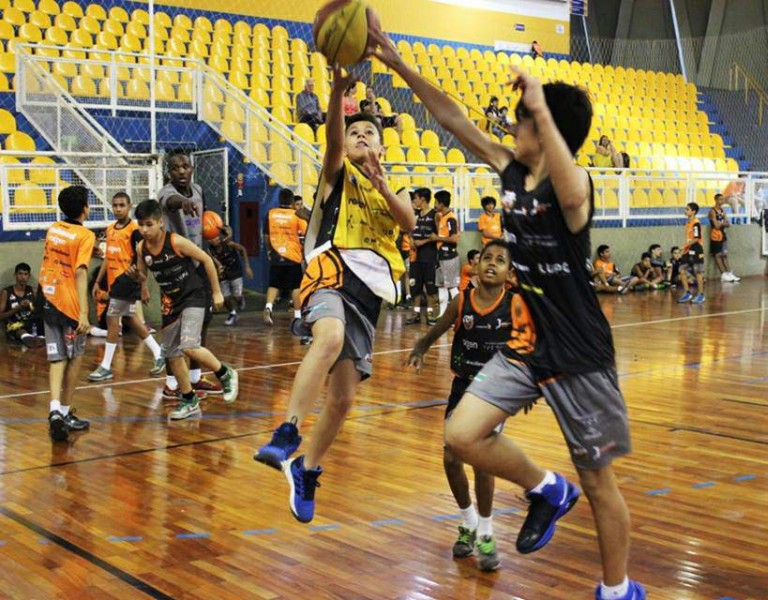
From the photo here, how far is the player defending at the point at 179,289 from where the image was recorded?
745 cm

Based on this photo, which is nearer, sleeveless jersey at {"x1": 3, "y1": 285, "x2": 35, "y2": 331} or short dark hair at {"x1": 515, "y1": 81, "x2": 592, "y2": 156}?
short dark hair at {"x1": 515, "y1": 81, "x2": 592, "y2": 156}

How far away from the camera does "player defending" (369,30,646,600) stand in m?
3.38

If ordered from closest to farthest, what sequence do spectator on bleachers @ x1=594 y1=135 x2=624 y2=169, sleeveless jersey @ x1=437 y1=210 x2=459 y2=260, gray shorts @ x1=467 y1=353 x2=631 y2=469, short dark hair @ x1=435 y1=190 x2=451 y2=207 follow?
1. gray shorts @ x1=467 y1=353 x2=631 y2=469
2. short dark hair @ x1=435 y1=190 x2=451 y2=207
3. sleeveless jersey @ x1=437 y1=210 x2=459 y2=260
4. spectator on bleachers @ x1=594 y1=135 x2=624 y2=169

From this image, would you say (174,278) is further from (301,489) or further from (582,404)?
(582,404)

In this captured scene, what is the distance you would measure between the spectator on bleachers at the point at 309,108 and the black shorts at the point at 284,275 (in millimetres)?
4574

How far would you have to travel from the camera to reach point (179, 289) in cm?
765

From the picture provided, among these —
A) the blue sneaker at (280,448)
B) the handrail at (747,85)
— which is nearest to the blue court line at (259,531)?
the blue sneaker at (280,448)

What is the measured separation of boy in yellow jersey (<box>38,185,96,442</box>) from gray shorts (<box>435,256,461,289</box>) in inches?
293

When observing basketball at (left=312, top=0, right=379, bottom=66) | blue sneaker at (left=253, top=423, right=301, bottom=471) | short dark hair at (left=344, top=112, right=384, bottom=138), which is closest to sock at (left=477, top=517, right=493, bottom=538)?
blue sneaker at (left=253, top=423, right=301, bottom=471)

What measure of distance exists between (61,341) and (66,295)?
0.32 m

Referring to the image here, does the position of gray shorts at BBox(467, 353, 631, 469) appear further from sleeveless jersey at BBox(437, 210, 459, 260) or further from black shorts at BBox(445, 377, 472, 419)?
sleeveless jersey at BBox(437, 210, 459, 260)

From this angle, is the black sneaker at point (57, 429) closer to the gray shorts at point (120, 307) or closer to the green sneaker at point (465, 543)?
the gray shorts at point (120, 307)

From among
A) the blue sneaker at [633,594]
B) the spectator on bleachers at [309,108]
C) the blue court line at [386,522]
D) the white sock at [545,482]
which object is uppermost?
the spectator on bleachers at [309,108]

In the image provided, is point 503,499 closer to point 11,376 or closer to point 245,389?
point 245,389
